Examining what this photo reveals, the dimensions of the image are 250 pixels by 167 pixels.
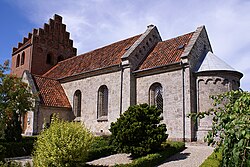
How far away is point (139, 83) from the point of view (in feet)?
70.9

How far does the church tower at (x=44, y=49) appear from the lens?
3366cm

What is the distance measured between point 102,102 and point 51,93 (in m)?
5.97

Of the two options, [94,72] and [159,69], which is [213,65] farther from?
[94,72]

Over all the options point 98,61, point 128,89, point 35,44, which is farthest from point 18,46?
point 128,89

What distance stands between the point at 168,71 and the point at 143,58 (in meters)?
4.04


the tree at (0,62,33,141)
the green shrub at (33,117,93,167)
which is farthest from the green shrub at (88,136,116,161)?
the tree at (0,62,33,141)

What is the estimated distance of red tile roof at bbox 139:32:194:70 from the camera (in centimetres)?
2050

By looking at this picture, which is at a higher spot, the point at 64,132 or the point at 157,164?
the point at 64,132

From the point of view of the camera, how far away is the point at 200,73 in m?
18.9

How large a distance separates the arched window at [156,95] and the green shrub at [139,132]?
5526 millimetres

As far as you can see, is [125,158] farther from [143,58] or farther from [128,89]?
[143,58]

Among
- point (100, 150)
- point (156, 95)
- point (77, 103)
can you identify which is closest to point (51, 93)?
point (77, 103)

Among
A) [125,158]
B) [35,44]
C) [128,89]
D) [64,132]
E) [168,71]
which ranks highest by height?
[35,44]

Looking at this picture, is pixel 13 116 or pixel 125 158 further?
pixel 13 116
